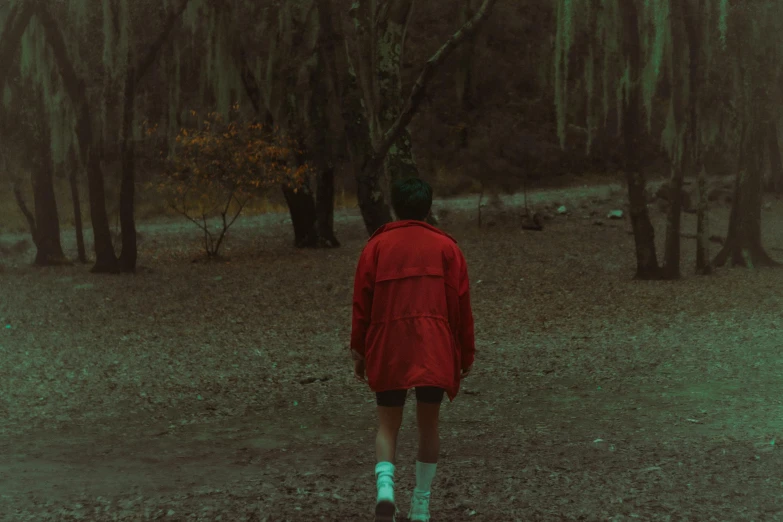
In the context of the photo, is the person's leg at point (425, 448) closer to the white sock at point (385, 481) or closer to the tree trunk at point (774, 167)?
the white sock at point (385, 481)

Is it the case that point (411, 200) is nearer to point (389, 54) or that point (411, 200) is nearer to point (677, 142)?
point (389, 54)

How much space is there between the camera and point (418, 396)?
4.28 m

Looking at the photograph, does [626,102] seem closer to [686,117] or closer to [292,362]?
[686,117]

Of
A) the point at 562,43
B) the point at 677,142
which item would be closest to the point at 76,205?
the point at 562,43

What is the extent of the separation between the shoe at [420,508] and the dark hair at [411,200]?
3.89 ft

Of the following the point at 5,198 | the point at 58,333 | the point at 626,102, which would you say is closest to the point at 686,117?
the point at 626,102

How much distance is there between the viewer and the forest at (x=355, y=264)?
5.49 m

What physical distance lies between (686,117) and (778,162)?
1440 centimetres

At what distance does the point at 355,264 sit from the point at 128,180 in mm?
4305

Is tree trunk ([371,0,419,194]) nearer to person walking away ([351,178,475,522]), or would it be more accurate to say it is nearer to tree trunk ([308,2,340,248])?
tree trunk ([308,2,340,248])

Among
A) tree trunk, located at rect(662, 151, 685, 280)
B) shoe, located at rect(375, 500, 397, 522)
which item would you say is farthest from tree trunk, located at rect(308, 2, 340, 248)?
shoe, located at rect(375, 500, 397, 522)

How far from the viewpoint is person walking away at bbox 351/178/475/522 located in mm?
4199

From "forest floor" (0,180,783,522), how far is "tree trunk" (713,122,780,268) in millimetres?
519

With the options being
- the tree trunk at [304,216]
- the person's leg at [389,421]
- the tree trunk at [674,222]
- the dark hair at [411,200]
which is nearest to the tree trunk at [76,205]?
the tree trunk at [304,216]
